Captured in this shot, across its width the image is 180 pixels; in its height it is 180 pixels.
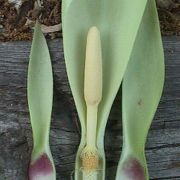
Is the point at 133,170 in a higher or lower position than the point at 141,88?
lower

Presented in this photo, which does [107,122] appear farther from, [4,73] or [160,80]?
[4,73]

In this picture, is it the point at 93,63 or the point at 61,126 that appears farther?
the point at 61,126

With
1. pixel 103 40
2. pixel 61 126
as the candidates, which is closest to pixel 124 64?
pixel 103 40

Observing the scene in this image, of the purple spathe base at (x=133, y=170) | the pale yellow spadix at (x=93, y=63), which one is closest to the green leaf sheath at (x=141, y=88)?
the purple spathe base at (x=133, y=170)

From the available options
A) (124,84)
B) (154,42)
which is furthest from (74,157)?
(154,42)

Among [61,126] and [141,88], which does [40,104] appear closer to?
[61,126]

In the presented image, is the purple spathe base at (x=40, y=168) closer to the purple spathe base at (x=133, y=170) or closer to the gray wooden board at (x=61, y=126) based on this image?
the gray wooden board at (x=61, y=126)
